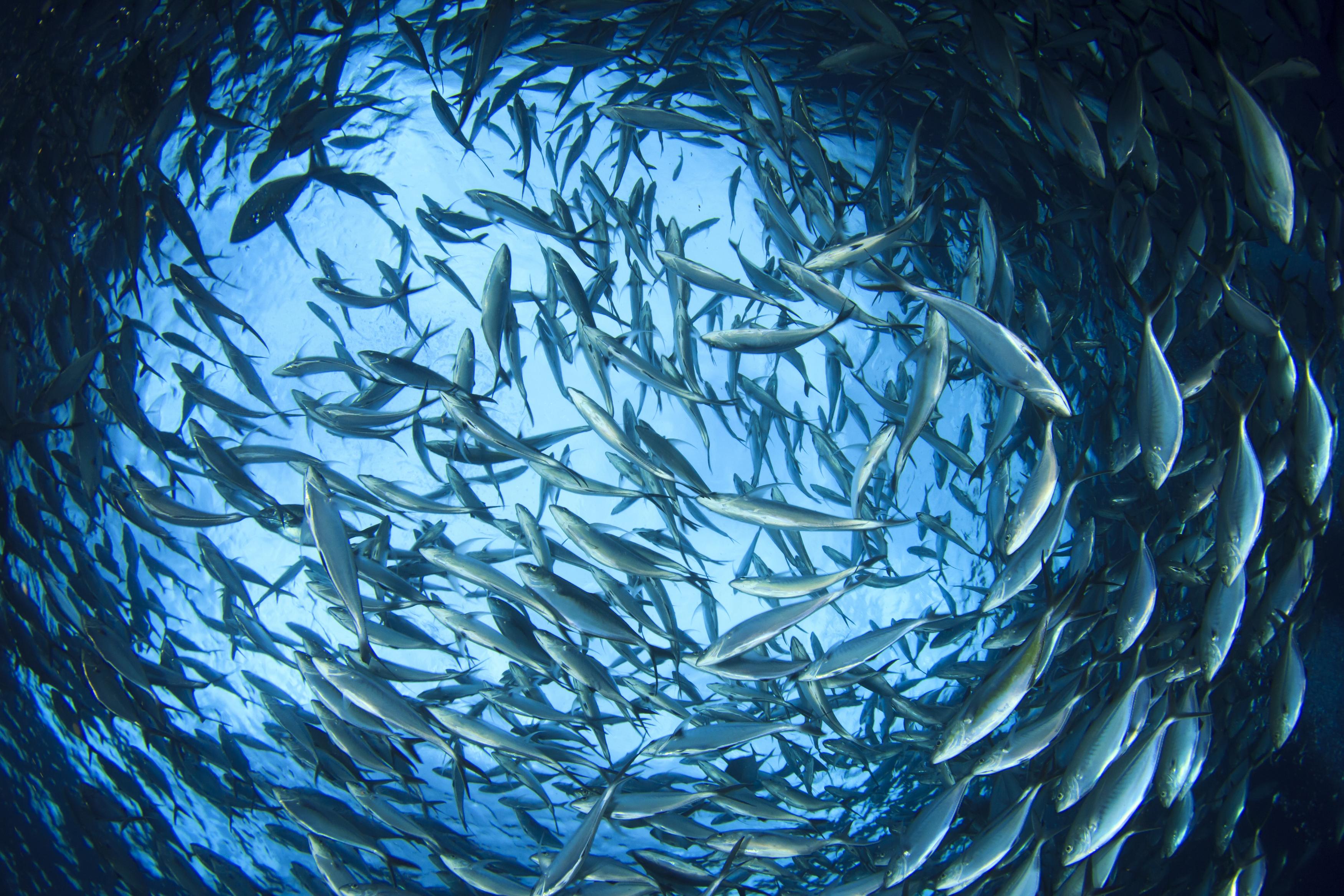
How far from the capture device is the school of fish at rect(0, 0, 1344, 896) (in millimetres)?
2697

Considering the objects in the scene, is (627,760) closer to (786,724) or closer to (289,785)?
(786,724)

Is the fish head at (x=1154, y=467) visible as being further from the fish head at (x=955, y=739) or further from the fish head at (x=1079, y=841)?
the fish head at (x=1079, y=841)

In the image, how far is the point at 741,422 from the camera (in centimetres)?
501

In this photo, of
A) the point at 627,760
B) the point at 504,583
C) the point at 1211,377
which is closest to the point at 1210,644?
the point at 1211,377

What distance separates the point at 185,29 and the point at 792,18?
5.08 meters

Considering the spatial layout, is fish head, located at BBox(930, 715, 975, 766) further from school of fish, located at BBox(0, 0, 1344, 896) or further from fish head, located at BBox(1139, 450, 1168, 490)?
fish head, located at BBox(1139, 450, 1168, 490)

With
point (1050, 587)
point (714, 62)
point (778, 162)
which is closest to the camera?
point (1050, 587)

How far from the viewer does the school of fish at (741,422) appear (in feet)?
8.85

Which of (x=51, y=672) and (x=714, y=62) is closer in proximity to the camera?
(x=714, y=62)

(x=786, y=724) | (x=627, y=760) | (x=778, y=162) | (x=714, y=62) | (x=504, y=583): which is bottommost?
(x=627, y=760)

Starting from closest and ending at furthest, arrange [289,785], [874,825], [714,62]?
[714,62] → [874,825] → [289,785]

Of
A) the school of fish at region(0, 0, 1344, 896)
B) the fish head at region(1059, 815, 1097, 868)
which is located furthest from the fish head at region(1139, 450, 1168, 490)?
the fish head at region(1059, 815, 1097, 868)

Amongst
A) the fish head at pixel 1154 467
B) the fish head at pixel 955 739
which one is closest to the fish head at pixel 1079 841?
the fish head at pixel 955 739

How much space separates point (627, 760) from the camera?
2691 millimetres
